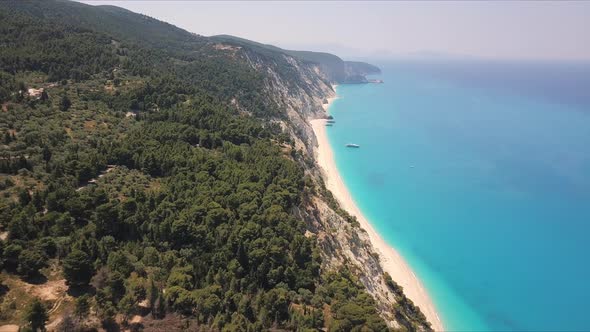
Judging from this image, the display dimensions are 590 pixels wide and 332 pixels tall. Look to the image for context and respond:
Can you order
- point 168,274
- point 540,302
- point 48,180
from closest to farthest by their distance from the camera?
point 168,274, point 48,180, point 540,302

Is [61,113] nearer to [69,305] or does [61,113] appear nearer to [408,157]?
[69,305]

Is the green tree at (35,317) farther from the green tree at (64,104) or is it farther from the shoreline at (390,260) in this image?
the green tree at (64,104)

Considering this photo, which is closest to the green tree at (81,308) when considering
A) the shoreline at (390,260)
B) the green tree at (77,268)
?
the green tree at (77,268)

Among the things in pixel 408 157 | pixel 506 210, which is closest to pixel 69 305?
pixel 506 210

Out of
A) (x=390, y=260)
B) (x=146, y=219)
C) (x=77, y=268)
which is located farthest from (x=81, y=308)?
(x=390, y=260)

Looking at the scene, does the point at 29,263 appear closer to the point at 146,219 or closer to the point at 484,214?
the point at 146,219

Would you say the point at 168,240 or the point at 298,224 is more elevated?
the point at 298,224

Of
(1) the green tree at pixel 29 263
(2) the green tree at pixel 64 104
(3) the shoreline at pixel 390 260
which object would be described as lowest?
(3) the shoreline at pixel 390 260
